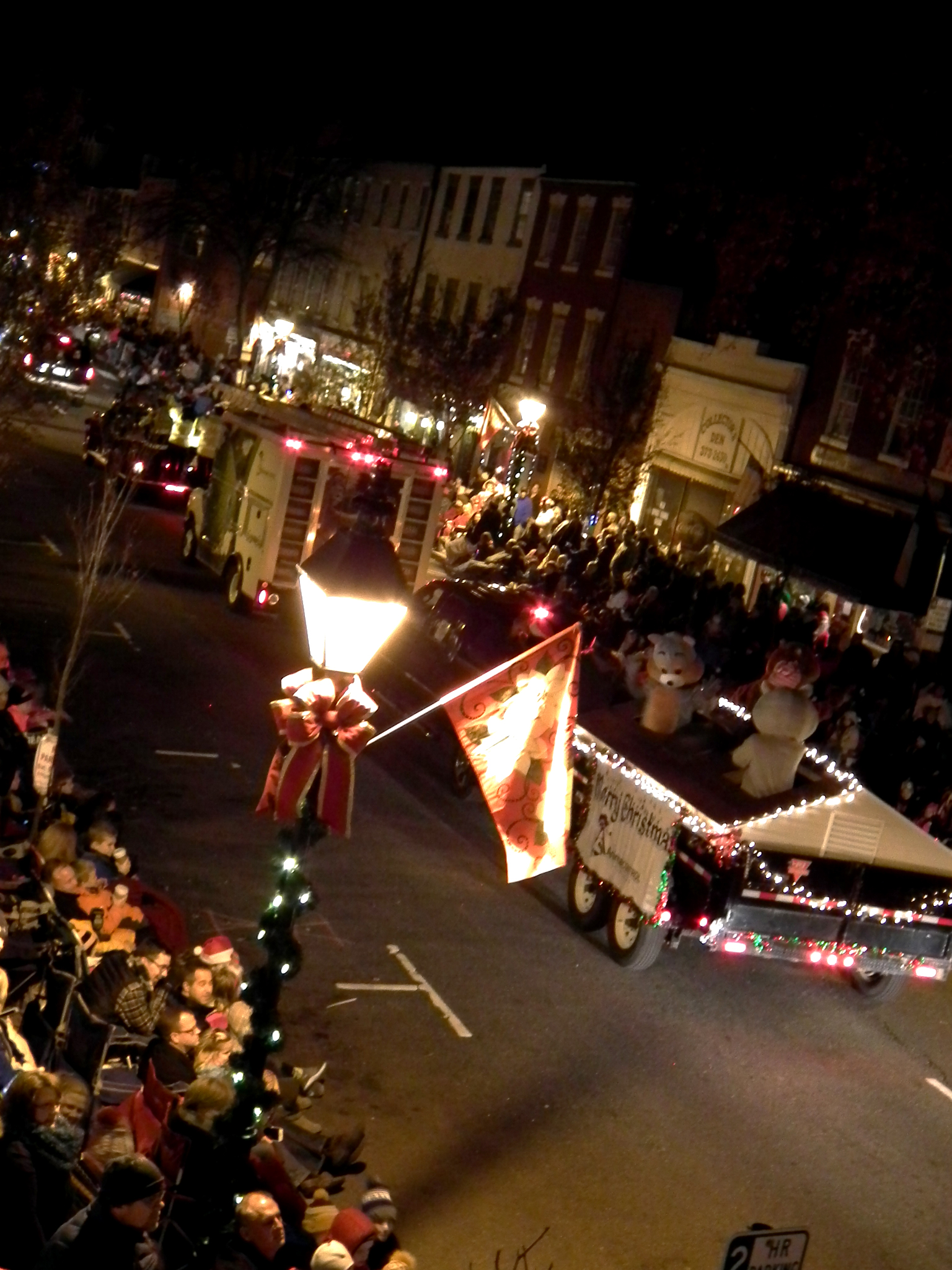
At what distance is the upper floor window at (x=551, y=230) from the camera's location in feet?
132

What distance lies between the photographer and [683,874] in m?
10.9

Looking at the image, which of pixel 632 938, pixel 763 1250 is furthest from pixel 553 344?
pixel 763 1250

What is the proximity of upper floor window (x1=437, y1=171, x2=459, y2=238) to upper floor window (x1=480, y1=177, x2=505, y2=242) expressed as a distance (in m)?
2.41

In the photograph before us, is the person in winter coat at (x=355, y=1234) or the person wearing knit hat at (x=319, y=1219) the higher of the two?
the person in winter coat at (x=355, y=1234)

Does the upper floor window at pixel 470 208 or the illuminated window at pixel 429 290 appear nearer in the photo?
the upper floor window at pixel 470 208

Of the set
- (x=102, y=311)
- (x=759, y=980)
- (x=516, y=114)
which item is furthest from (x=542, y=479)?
(x=759, y=980)

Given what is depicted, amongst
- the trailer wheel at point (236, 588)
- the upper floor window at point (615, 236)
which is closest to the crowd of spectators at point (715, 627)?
the trailer wheel at point (236, 588)

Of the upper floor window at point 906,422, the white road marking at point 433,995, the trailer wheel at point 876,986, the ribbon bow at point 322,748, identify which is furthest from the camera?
the upper floor window at point 906,422

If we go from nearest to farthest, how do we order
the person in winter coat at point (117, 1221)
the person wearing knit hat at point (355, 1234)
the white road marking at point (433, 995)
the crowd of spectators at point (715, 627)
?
the person in winter coat at point (117, 1221) < the person wearing knit hat at point (355, 1234) < the white road marking at point (433, 995) < the crowd of spectators at point (715, 627)

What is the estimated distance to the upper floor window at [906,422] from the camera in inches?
983

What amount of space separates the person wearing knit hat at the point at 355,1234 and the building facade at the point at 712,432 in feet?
74.9

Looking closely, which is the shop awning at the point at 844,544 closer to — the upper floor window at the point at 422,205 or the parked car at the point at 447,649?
the parked car at the point at 447,649

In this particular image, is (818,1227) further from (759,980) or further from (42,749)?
(42,749)

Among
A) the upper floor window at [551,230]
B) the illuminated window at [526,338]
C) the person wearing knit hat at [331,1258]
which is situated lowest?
the person wearing knit hat at [331,1258]
